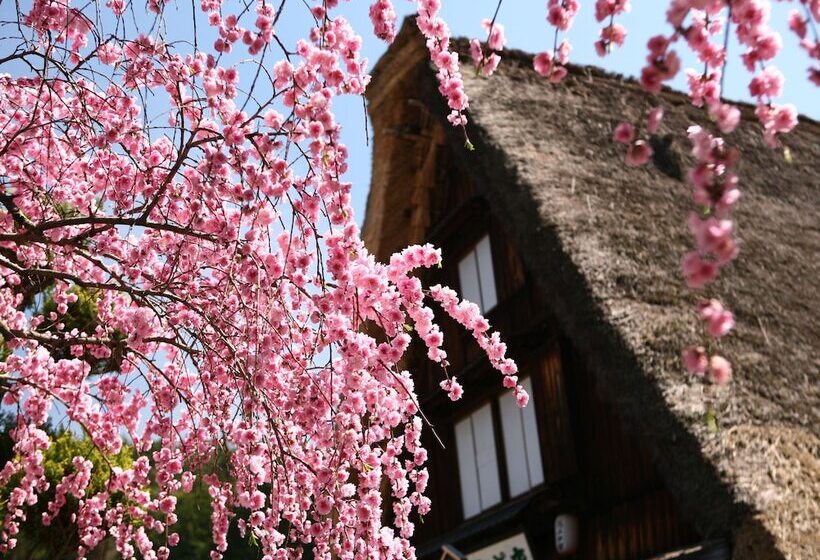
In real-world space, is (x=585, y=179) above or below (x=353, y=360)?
above

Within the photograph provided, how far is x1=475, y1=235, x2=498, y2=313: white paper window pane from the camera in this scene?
27.5 ft

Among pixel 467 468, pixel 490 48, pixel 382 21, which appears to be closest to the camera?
pixel 490 48

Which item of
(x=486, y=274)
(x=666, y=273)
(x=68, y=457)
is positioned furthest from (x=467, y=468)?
(x=68, y=457)

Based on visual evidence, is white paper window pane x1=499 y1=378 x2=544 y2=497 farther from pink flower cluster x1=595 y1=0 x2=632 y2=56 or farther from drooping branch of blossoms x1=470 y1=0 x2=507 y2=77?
pink flower cluster x1=595 y1=0 x2=632 y2=56

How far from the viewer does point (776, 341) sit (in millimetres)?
5668

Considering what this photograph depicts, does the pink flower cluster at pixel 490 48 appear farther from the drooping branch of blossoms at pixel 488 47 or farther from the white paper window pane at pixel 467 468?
the white paper window pane at pixel 467 468

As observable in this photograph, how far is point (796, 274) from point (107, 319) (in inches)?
198

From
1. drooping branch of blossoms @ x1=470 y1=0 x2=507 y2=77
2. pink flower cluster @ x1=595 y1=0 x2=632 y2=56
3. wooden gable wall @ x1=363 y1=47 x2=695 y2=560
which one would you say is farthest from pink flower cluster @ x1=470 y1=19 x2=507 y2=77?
wooden gable wall @ x1=363 y1=47 x2=695 y2=560

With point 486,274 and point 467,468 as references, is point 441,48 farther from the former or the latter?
point 467,468

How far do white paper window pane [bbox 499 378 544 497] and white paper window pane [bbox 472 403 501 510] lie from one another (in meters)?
0.20

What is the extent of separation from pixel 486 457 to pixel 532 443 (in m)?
0.84

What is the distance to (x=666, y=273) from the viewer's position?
605 centimetres

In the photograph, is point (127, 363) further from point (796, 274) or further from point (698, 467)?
point (796, 274)

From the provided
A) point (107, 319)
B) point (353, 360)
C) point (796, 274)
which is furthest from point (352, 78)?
point (796, 274)
